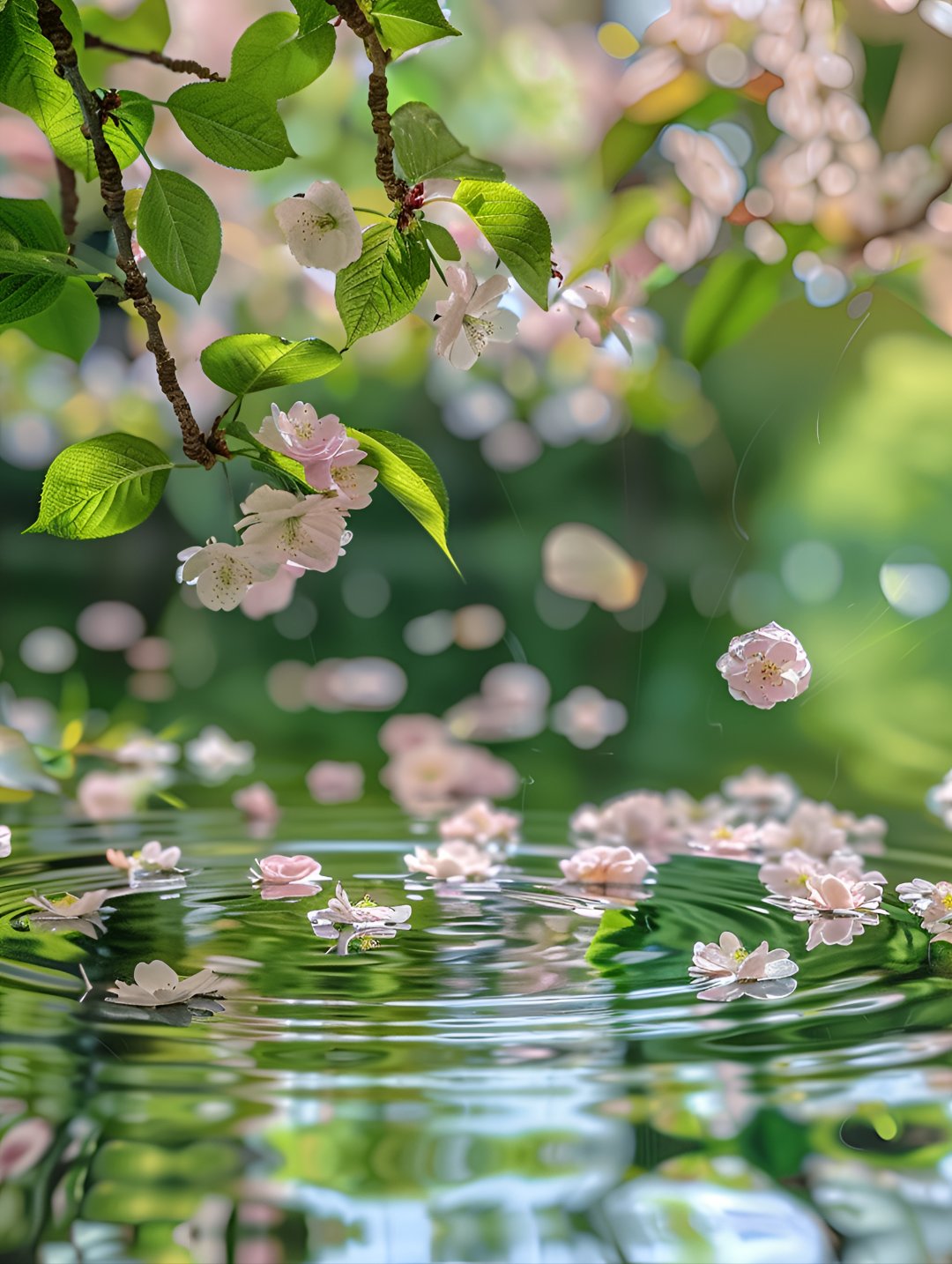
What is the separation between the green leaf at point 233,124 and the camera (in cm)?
44

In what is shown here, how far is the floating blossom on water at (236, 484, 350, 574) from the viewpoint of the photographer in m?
0.44

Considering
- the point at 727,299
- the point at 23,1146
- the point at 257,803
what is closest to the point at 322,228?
the point at 23,1146

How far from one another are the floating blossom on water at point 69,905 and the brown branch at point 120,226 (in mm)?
247

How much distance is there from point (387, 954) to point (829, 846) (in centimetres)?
33

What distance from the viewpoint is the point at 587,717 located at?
1104mm

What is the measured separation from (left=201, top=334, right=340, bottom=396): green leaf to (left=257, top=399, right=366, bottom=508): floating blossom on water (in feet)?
0.04

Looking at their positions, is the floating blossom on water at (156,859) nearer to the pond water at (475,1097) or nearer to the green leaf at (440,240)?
the pond water at (475,1097)

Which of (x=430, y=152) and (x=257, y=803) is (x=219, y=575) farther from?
(x=257, y=803)

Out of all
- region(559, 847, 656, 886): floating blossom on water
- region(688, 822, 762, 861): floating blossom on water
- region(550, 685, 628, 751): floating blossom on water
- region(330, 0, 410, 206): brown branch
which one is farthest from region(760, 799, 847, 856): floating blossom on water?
region(330, 0, 410, 206): brown branch

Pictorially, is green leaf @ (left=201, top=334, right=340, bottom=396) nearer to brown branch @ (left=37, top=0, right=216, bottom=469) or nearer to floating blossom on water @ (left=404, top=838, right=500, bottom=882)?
brown branch @ (left=37, top=0, right=216, bottom=469)

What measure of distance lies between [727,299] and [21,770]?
0.61m

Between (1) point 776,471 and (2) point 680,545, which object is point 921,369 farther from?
(2) point 680,545

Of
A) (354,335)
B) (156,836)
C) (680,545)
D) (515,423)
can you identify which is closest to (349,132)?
(515,423)

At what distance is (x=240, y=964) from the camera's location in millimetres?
539
